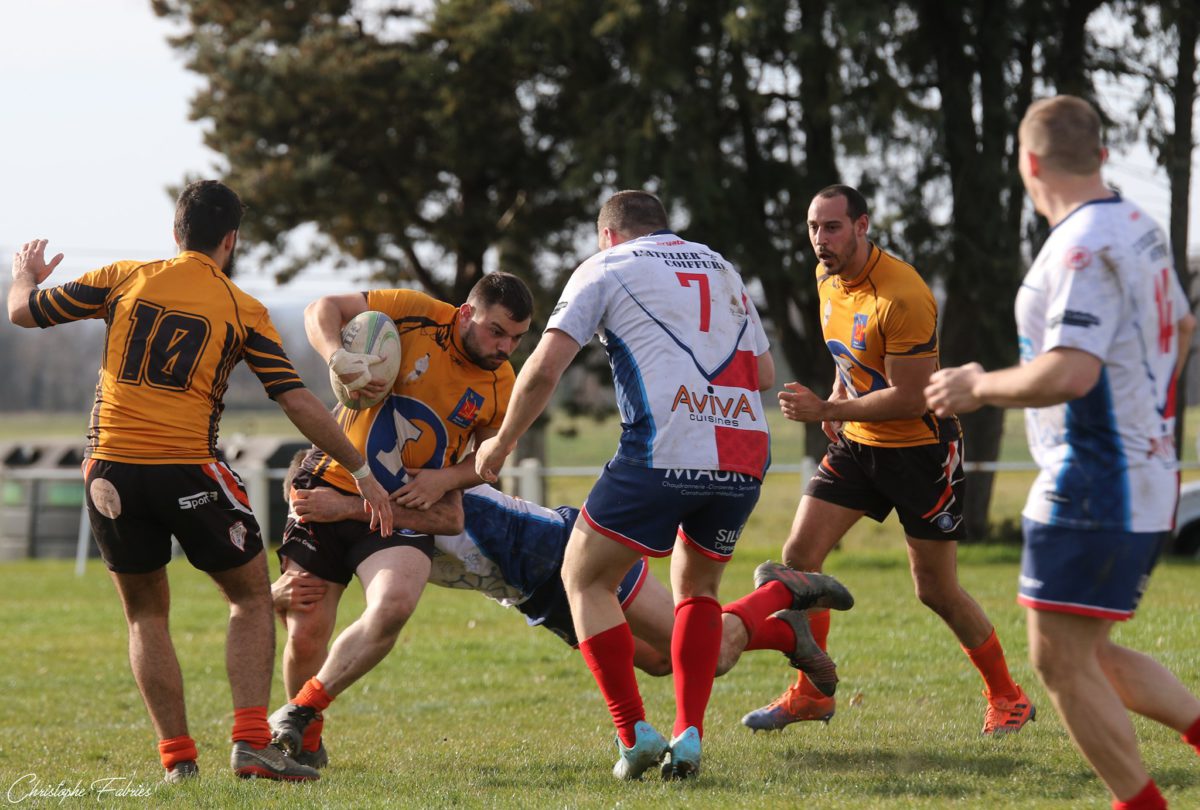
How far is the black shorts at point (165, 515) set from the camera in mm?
5363

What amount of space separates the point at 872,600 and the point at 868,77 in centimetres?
922

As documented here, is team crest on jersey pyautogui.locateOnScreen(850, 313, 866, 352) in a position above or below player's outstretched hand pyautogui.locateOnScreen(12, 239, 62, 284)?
below

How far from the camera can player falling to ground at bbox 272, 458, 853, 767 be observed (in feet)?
20.0

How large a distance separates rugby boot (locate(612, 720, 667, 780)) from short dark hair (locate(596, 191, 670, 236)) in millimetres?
1926

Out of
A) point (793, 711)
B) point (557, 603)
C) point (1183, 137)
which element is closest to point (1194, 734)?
point (793, 711)

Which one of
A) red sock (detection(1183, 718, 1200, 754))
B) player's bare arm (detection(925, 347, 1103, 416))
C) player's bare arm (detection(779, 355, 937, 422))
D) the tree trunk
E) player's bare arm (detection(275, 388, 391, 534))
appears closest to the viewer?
player's bare arm (detection(925, 347, 1103, 416))

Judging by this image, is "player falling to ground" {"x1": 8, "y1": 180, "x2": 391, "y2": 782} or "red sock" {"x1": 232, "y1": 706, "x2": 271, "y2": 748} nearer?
"player falling to ground" {"x1": 8, "y1": 180, "x2": 391, "y2": 782}

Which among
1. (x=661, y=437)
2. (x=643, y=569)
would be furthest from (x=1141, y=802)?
(x=643, y=569)

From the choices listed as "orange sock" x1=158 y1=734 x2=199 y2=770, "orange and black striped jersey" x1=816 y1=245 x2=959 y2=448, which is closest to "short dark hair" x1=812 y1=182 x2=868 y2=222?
"orange and black striped jersey" x1=816 y1=245 x2=959 y2=448

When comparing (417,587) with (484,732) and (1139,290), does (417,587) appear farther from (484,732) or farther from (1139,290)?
(1139,290)

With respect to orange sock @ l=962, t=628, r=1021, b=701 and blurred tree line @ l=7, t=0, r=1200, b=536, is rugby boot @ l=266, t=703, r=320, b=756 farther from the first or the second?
blurred tree line @ l=7, t=0, r=1200, b=536

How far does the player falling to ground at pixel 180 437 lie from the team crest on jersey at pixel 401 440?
1.11 feet

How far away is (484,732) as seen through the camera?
7.09 meters

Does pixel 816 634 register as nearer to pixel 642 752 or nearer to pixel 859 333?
pixel 859 333
